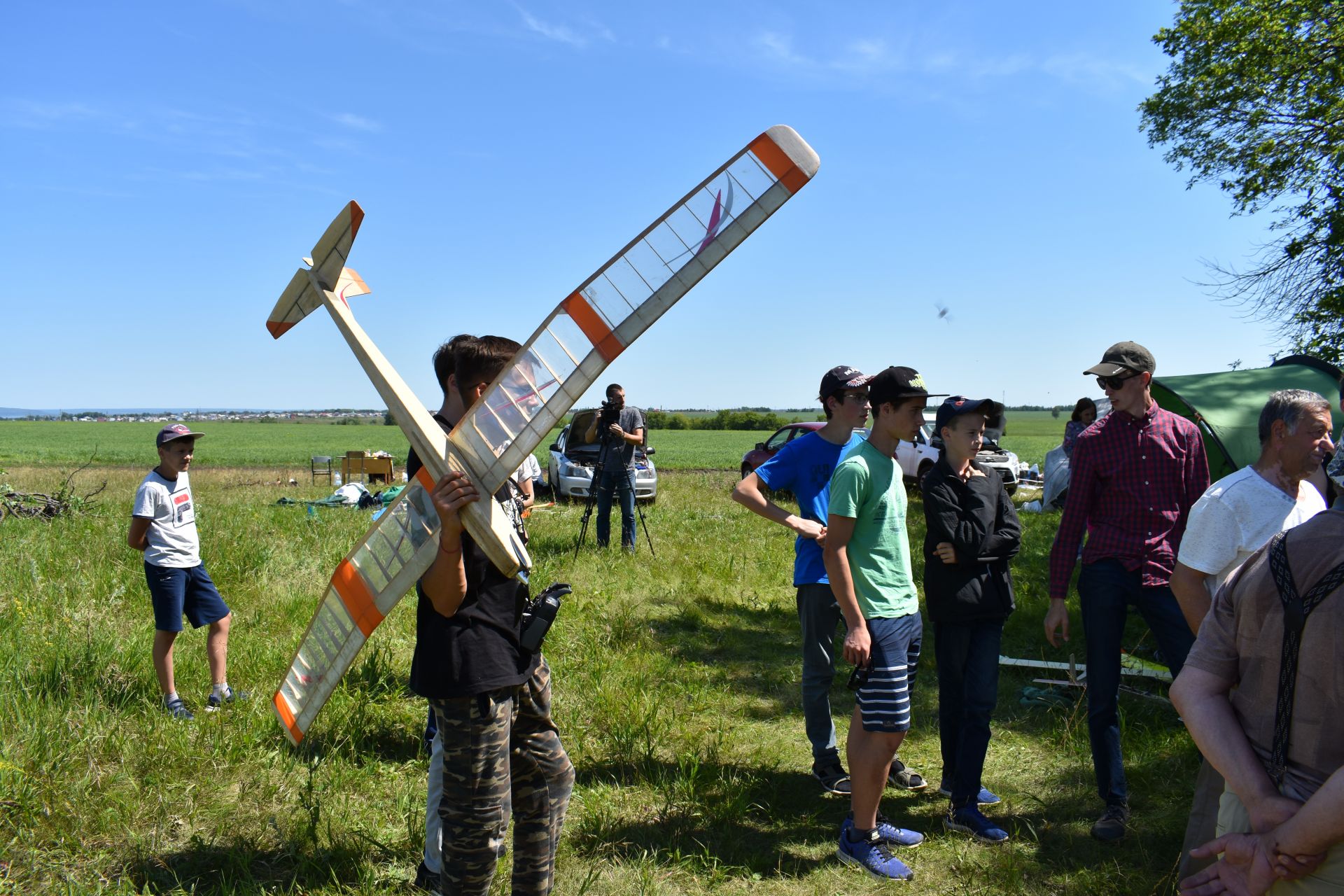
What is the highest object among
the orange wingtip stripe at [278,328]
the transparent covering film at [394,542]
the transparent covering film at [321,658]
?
the orange wingtip stripe at [278,328]

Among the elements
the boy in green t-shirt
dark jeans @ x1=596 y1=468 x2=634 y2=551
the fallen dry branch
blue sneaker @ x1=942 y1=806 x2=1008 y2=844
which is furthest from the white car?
the boy in green t-shirt

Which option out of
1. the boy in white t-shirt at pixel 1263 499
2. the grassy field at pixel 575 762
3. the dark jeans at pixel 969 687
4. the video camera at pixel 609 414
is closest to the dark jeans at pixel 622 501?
the video camera at pixel 609 414

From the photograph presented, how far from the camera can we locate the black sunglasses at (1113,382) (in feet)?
10.8

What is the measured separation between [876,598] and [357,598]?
182 centimetres

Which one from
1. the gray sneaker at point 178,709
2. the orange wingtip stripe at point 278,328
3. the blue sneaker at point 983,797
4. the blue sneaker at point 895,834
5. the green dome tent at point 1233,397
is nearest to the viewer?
the orange wingtip stripe at point 278,328

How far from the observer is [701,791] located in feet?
11.9

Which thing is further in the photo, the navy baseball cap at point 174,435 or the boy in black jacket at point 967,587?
the navy baseball cap at point 174,435

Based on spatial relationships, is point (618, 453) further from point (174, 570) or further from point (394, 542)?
point (394, 542)

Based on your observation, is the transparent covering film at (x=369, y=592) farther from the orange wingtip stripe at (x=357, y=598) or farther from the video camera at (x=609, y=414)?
the video camera at (x=609, y=414)

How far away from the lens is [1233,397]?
22.6 feet

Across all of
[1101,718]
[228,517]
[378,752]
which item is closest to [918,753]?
[1101,718]

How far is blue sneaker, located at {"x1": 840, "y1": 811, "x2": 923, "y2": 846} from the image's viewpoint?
3178mm

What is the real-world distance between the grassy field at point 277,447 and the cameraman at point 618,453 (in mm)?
16312

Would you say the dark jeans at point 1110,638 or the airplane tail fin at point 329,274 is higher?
the airplane tail fin at point 329,274
